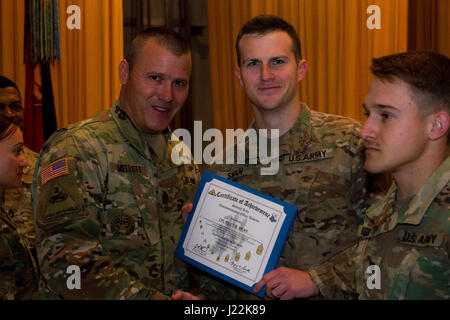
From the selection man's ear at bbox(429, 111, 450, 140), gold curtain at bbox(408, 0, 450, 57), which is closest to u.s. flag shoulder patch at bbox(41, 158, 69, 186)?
man's ear at bbox(429, 111, 450, 140)

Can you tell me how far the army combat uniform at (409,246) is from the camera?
162 cm

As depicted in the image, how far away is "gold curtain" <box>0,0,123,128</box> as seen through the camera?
148 inches

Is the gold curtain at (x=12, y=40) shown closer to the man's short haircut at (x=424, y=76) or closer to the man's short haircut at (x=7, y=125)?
the man's short haircut at (x=7, y=125)

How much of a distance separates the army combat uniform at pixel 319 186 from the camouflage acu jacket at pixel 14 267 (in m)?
1.14

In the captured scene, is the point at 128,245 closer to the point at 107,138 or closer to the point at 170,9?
the point at 107,138

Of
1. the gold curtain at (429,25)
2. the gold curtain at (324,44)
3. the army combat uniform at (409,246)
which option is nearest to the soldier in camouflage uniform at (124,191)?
the army combat uniform at (409,246)

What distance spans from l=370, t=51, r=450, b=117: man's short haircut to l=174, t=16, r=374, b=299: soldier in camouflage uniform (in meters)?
0.51

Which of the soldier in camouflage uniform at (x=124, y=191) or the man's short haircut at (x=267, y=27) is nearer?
the soldier in camouflage uniform at (x=124, y=191)

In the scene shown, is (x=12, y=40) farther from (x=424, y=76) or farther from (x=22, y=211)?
(x=424, y=76)

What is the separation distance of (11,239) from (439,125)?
74.3 inches

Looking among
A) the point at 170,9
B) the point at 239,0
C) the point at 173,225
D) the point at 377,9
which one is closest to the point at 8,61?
the point at 170,9

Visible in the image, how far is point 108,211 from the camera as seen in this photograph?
7.45 ft

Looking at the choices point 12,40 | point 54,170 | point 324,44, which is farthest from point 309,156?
point 12,40

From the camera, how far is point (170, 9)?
15.0 ft
